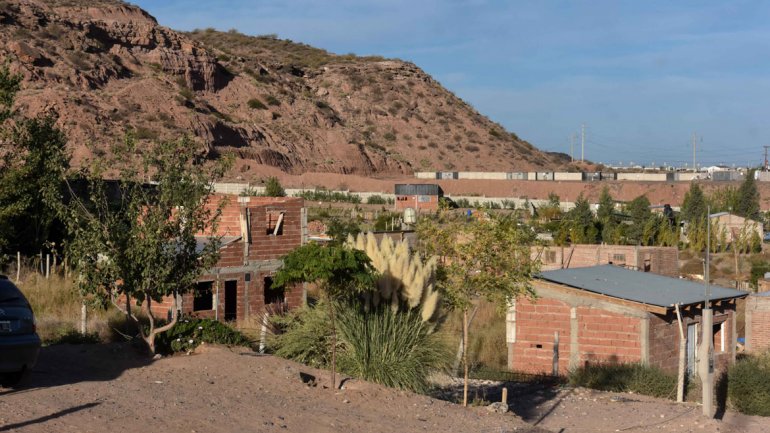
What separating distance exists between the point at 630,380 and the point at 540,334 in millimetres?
2892

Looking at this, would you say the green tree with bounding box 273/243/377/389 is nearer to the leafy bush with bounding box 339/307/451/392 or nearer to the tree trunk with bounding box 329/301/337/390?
the tree trunk with bounding box 329/301/337/390

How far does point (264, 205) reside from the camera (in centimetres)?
2541

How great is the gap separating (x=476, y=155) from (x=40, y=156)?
7939 centimetres

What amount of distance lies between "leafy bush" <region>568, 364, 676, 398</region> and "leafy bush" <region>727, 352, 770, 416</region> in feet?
6.76

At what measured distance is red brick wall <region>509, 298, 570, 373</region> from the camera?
72.7 ft

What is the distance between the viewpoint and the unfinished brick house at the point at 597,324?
843 inches

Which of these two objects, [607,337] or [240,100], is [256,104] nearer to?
[240,100]

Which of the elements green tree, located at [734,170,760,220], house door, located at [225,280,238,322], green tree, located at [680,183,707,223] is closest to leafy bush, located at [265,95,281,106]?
green tree, located at [680,183,707,223]

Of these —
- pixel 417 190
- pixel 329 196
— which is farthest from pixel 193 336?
pixel 329 196

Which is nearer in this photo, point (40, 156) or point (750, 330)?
point (40, 156)

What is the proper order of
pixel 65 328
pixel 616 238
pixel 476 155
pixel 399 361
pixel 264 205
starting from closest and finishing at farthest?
pixel 399 361 → pixel 65 328 → pixel 264 205 → pixel 616 238 → pixel 476 155

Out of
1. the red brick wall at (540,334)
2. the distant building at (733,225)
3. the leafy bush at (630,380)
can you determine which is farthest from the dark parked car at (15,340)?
the distant building at (733,225)

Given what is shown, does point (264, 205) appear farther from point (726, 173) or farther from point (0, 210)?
point (726, 173)

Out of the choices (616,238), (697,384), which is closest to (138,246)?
(697,384)
